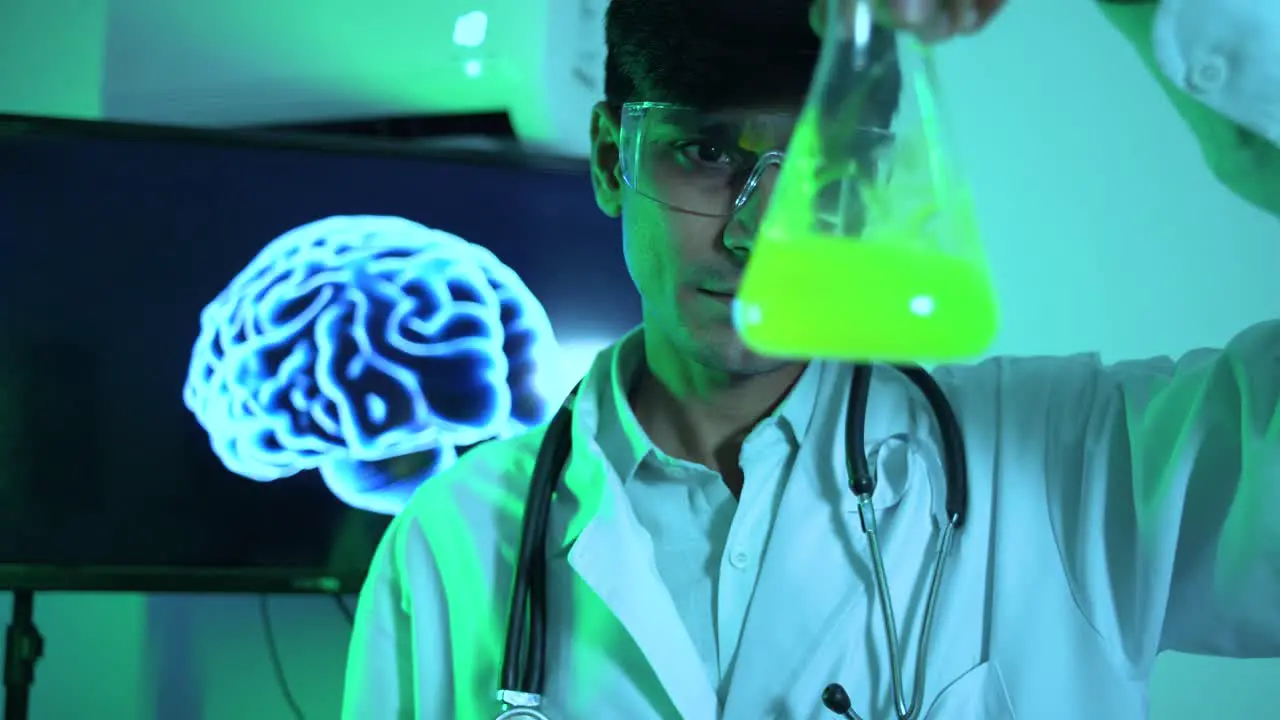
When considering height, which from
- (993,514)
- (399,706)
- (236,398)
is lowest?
(399,706)

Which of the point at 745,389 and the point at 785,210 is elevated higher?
the point at 785,210

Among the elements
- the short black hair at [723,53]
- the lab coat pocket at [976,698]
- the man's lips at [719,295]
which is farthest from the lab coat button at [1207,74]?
the lab coat pocket at [976,698]

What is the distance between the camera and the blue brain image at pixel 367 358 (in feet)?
4.45

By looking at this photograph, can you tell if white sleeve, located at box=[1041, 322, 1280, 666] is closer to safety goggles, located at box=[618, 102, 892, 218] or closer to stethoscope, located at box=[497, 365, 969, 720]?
stethoscope, located at box=[497, 365, 969, 720]

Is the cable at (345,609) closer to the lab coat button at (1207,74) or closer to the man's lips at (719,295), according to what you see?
the man's lips at (719,295)

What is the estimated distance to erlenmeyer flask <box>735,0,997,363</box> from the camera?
0.38 meters

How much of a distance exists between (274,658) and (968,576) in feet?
3.73

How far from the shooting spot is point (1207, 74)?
55 cm

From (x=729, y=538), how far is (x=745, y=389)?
176 millimetres

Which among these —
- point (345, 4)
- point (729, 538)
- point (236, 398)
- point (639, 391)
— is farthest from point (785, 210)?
point (345, 4)

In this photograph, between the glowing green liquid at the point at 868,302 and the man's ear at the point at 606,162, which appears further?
the man's ear at the point at 606,162

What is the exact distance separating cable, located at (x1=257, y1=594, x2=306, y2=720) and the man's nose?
Answer: 1086 millimetres

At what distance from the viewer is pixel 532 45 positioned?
1.55 m

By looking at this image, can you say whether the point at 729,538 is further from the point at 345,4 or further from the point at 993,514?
the point at 345,4
